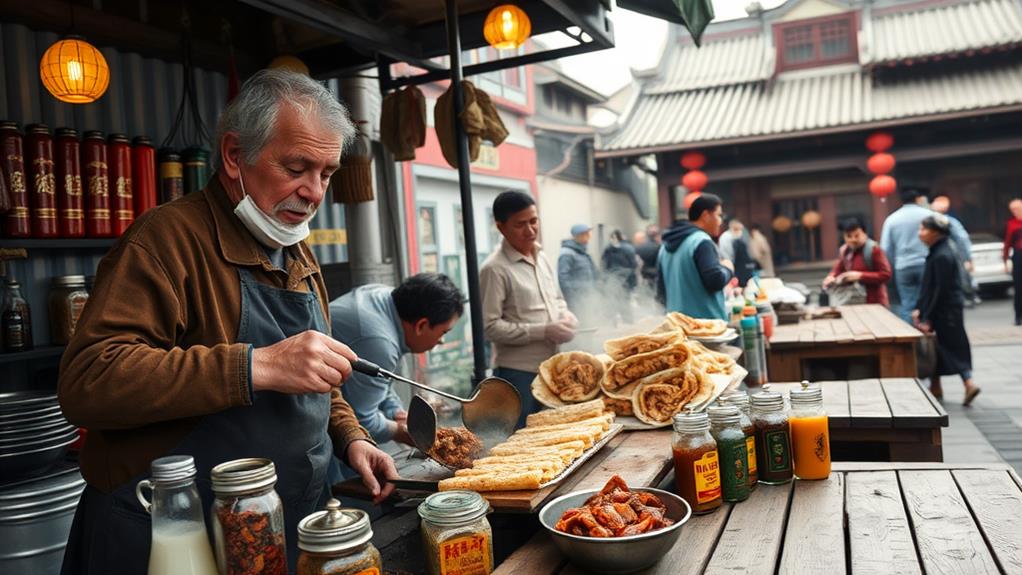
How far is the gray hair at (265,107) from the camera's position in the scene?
1.76m

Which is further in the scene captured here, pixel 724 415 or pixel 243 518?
pixel 724 415

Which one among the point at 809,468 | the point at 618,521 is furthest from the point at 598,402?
the point at 618,521

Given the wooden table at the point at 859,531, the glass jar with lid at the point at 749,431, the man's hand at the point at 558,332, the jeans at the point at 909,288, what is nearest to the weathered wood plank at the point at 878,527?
the wooden table at the point at 859,531

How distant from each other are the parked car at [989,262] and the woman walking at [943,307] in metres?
8.24

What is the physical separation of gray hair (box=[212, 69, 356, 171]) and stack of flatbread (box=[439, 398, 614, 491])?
3.23 feet

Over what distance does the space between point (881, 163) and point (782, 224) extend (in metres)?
2.68

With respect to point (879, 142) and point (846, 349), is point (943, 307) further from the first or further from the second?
A: point (879, 142)

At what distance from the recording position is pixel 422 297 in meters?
3.17

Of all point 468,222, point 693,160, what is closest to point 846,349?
point 468,222

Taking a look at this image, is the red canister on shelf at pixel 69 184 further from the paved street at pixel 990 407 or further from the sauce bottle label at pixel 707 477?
the paved street at pixel 990 407

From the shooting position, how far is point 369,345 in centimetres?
305

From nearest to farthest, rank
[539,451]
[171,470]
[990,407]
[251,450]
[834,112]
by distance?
[171,470]
[251,450]
[539,451]
[990,407]
[834,112]

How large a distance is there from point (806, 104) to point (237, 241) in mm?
13512

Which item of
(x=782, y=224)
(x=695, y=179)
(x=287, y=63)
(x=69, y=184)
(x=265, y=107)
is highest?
(x=695, y=179)
